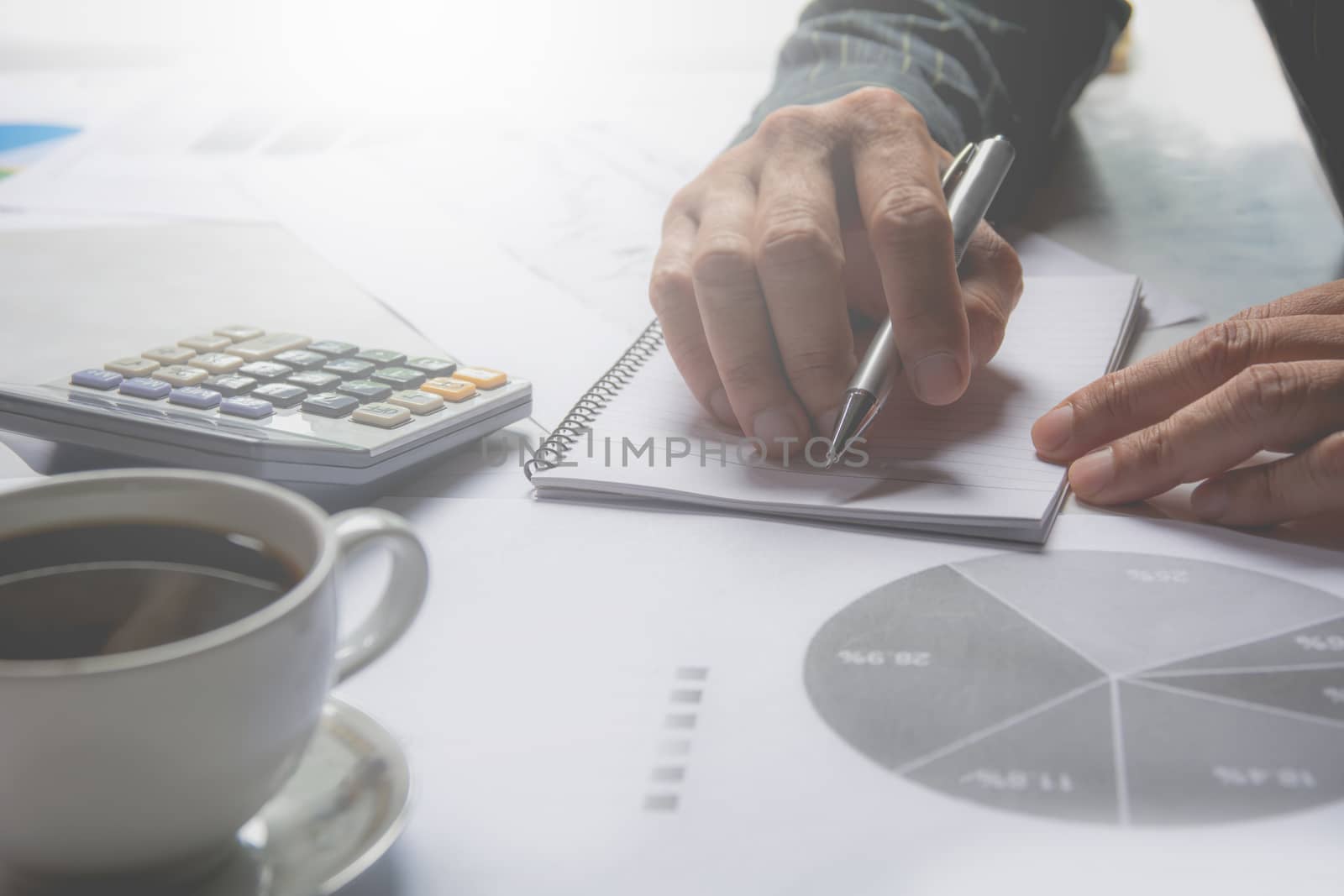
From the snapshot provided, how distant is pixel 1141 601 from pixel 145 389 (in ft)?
1.31

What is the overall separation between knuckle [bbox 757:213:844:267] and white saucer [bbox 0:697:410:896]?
29cm

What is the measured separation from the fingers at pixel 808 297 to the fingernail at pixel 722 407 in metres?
0.03

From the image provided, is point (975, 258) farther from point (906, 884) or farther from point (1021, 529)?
point (906, 884)

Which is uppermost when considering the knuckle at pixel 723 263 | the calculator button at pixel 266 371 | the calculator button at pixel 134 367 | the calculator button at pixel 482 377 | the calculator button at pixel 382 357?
the knuckle at pixel 723 263

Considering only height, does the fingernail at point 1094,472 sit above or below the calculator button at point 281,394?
below

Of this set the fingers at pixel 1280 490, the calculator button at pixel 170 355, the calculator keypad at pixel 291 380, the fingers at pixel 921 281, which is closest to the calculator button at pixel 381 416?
the calculator keypad at pixel 291 380

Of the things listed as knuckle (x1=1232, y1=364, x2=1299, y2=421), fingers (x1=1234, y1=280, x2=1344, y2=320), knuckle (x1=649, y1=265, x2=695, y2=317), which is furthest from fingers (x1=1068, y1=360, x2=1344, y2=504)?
knuckle (x1=649, y1=265, x2=695, y2=317)

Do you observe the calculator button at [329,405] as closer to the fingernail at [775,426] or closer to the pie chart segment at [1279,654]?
the fingernail at [775,426]

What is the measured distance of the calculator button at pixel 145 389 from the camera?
46 cm

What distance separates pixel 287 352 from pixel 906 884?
15.0 inches

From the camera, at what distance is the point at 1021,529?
1.31 ft

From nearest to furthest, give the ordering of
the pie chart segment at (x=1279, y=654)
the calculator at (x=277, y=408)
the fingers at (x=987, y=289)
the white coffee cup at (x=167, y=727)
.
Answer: the white coffee cup at (x=167, y=727)
the pie chart segment at (x=1279, y=654)
the calculator at (x=277, y=408)
the fingers at (x=987, y=289)

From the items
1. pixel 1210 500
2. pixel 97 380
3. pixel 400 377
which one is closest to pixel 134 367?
pixel 97 380

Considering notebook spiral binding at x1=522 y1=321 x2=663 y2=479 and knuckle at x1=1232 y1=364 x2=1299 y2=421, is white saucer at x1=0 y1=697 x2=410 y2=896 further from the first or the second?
knuckle at x1=1232 y1=364 x2=1299 y2=421
